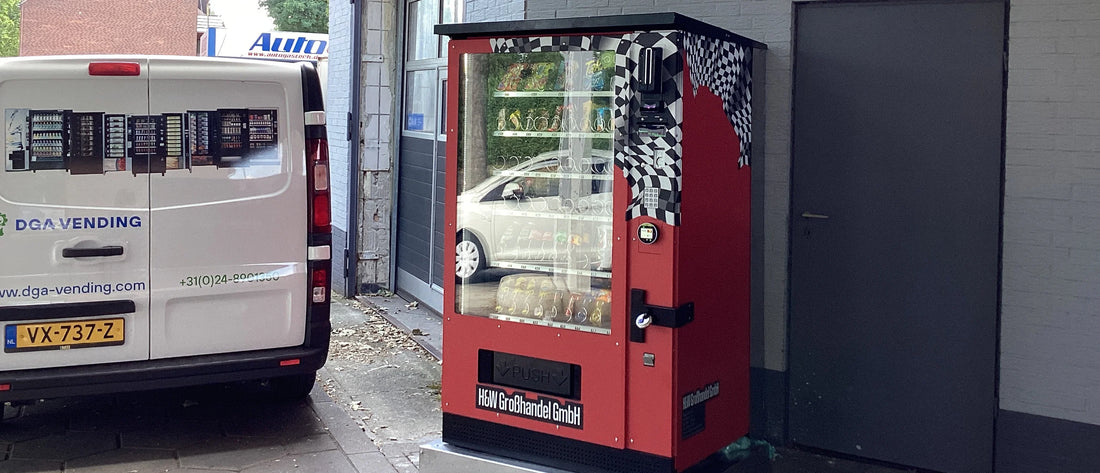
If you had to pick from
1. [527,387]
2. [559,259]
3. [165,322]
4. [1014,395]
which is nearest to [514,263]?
[559,259]

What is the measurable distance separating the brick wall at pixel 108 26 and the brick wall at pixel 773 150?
40.1 metres

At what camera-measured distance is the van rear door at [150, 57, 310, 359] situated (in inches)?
208

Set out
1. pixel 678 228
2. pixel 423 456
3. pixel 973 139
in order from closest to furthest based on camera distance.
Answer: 1. pixel 678 228
2. pixel 973 139
3. pixel 423 456

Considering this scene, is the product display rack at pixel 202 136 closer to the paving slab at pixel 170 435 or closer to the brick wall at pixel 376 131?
the paving slab at pixel 170 435

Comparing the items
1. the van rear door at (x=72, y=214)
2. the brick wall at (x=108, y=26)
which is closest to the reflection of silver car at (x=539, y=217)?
the van rear door at (x=72, y=214)

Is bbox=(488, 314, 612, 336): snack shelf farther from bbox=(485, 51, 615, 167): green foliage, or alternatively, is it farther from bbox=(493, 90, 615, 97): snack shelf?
bbox=(493, 90, 615, 97): snack shelf

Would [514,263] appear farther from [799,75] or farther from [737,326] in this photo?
[799,75]

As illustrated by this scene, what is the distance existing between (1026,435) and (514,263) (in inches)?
95.8

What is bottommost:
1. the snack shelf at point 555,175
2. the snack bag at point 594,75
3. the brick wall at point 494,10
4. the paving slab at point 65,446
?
the paving slab at point 65,446

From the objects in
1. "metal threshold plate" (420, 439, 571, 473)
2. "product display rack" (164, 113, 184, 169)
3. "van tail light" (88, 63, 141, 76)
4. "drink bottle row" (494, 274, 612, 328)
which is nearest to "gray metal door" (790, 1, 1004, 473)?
"drink bottle row" (494, 274, 612, 328)

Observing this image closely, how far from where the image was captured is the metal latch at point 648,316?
4.33 metres

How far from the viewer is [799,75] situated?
16.8 ft

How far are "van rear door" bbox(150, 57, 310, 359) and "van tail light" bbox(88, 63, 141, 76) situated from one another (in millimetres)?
88

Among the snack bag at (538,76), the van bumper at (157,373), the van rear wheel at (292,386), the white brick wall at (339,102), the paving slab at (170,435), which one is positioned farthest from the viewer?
the white brick wall at (339,102)
